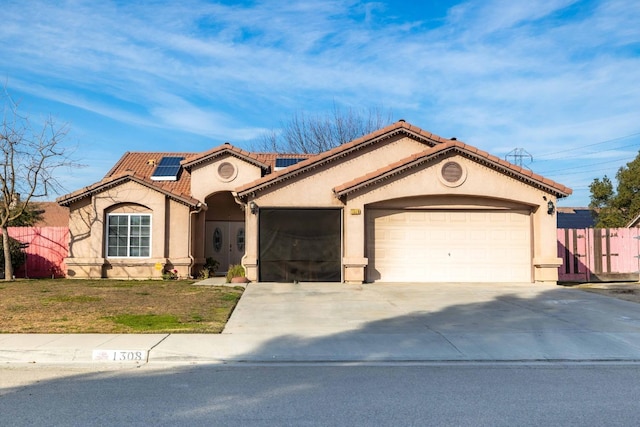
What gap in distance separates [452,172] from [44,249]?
51.9 ft

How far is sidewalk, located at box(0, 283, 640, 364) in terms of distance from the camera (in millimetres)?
8562

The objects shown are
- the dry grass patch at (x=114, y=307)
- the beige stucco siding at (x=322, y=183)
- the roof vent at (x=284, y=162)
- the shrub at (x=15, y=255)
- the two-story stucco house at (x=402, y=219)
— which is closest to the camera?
the dry grass patch at (x=114, y=307)

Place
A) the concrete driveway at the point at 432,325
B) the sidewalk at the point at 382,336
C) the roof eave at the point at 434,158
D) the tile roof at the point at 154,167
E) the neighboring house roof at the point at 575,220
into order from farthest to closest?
the neighboring house roof at the point at 575,220
the tile roof at the point at 154,167
the roof eave at the point at 434,158
the concrete driveway at the point at 432,325
the sidewalk at the point at 382,336

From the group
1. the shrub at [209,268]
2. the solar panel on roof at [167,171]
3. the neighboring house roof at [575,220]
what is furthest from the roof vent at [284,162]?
the neighboring house roof at [575,220]

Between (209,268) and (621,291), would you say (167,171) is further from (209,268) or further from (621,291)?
(621,291)

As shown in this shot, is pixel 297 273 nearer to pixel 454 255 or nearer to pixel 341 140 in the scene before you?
pixel 454 255

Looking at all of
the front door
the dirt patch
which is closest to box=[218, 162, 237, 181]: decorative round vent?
the front door

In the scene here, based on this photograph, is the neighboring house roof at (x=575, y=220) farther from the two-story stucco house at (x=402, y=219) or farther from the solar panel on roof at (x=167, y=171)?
the solar panel on roof at (x=167, y=171)

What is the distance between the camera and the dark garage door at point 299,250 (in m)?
18.6

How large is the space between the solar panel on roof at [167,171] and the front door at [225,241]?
258 centimetres

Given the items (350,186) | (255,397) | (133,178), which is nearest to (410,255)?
(350,186)

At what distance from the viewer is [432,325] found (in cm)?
1103

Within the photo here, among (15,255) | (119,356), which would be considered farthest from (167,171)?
(119,356)

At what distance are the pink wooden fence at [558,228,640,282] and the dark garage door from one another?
9.08 meters
